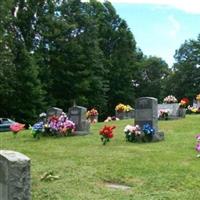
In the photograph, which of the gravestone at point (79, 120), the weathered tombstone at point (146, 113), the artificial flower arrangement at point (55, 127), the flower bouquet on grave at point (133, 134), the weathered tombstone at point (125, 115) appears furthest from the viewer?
the weathered tombstone at point (125, 115)

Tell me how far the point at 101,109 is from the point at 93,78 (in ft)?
12.7

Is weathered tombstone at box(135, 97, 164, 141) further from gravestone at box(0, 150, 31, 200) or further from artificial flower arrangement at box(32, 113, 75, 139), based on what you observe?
gravestone at box(0, 150, 31, 200)

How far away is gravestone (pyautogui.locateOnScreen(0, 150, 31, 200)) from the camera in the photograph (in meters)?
5.75

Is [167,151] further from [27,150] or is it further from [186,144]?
[27,150]

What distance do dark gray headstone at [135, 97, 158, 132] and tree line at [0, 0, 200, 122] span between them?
24.0 metres

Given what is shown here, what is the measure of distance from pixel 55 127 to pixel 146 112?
126 inches

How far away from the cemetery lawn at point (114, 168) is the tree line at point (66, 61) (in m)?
26.0

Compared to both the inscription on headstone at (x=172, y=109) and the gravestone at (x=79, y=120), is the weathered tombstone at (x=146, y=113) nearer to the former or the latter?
the gravestone at (x=79, y=120)

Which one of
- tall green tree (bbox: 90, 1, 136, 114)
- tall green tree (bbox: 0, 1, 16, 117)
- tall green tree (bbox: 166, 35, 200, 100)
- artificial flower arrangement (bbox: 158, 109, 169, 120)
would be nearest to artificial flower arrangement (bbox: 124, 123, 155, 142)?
artificial flower arrangement (bbox: 158, 109, 169, 120)

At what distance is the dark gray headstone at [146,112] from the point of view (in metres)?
16.6

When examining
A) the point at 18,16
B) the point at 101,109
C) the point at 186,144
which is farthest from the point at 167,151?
the point at 101,109

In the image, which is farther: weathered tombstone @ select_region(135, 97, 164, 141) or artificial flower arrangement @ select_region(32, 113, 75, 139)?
artificial flower arrangement @ select_region(32, 113, 75, 139)

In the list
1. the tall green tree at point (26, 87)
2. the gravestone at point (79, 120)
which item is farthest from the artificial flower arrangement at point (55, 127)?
the tall green tree at point (26, 87)

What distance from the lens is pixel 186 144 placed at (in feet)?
47.4
